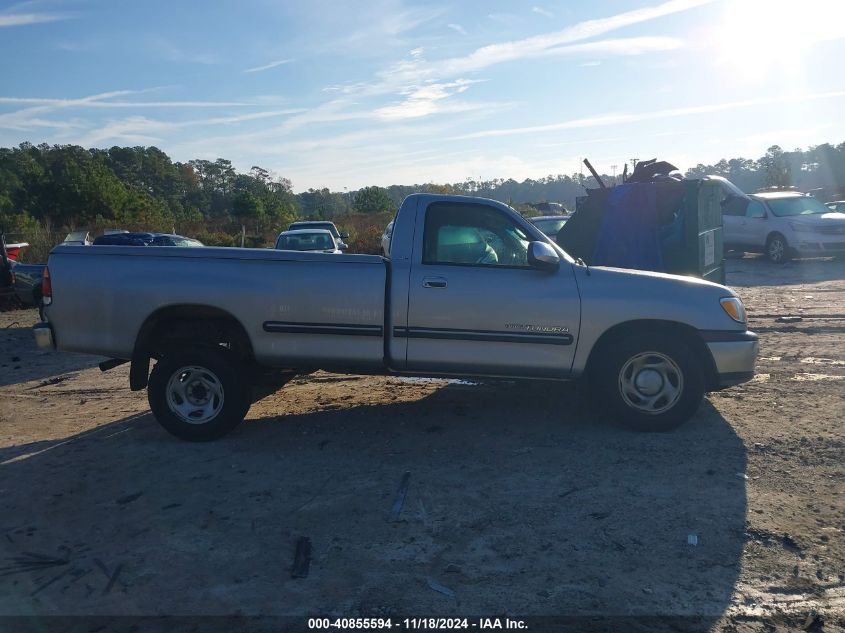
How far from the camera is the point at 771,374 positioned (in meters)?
7.82

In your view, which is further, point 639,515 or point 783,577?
point 639,515

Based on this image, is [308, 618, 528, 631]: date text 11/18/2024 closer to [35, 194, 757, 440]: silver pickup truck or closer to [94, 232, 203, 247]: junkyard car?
[35, 194, 757, 440]: silver pickup truck

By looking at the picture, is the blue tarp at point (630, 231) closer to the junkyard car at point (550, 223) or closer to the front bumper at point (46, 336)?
the front bumper at point (46, 336)

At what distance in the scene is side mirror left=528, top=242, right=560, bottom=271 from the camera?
18.6ft

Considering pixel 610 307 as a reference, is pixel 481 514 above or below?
below

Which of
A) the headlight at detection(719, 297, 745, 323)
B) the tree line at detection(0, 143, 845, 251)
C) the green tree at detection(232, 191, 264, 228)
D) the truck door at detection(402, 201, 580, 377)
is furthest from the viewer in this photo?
the green tree at detection(232, 191, 264, 228)

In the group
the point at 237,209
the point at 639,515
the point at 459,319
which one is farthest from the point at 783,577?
the point at 237,209

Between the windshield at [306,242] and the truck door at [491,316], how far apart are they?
1240 centimetres

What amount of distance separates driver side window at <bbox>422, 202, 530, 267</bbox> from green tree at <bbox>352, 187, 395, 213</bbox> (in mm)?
40900

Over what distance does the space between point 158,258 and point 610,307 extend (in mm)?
3668

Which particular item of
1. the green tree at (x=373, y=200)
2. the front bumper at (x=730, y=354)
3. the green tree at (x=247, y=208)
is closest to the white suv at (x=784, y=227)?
the front bumper at (x=730, y=354)

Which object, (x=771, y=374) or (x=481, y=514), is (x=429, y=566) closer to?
(x=481, y=514)

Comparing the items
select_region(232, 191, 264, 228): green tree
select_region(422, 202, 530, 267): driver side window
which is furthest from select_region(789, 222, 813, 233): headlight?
select_region(232, 191, 264, 228): green tree

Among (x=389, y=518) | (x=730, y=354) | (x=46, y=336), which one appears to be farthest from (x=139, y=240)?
(x=730, y=354)
